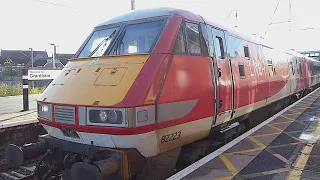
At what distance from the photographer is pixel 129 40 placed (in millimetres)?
4816

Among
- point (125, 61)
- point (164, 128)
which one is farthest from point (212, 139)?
point (125, 61)

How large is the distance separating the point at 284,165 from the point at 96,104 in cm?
299

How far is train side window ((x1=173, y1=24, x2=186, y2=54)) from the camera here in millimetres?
4480

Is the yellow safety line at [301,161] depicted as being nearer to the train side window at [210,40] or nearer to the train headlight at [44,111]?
the train side window at [210,40]

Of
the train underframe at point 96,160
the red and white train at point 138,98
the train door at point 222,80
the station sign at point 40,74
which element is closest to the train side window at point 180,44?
the red and white train at point 138,98

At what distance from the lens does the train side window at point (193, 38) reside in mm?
4822

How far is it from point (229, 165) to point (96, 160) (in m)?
2.03

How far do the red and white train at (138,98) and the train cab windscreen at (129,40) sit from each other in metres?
0.02

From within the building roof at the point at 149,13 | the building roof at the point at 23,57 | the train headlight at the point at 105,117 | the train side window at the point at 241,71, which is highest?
the building roof at the point at 23,57

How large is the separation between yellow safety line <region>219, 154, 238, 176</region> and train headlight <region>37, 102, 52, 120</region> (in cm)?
277

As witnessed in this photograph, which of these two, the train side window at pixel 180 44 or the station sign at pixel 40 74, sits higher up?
the train side window at pixel 180 44

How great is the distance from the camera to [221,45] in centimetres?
587

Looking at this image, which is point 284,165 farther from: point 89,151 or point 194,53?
point 89,151

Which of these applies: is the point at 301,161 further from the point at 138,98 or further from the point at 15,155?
the point at 15,155
